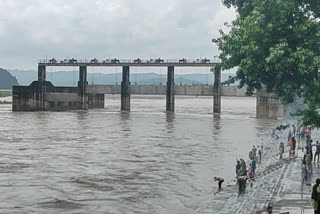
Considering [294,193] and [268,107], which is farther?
[268,107]

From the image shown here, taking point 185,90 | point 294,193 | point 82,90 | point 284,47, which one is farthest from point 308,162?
point 82,90

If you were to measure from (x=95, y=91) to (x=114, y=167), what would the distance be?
62593 millimetres

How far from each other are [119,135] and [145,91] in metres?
38.0

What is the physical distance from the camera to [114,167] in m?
29.9

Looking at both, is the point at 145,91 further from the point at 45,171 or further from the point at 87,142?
the point at 45,171

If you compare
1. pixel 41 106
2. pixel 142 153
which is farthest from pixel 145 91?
pixel 142 153

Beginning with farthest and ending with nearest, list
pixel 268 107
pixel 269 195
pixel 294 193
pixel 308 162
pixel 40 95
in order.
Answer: pixel 40 95 → pixel 268 107 → pixel 308 162 → pixel 269 195 → pixel 294 193

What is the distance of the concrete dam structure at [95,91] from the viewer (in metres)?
81.8

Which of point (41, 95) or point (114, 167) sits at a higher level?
point (41, 95)

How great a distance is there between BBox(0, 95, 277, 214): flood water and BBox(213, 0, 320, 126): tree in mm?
6529

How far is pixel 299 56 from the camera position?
17.6m

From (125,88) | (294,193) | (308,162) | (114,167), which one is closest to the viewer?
(294,193)

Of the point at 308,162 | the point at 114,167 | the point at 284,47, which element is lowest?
the point at 114,167

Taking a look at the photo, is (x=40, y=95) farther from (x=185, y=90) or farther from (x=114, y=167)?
(x=114, y=167)
